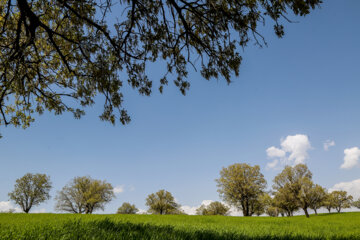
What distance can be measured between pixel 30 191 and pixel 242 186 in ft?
179

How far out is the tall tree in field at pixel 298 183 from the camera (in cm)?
4212

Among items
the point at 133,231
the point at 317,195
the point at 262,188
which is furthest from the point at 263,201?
the point at 133,231

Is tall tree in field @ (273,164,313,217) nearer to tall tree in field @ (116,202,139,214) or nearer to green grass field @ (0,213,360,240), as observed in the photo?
green grass field @ (0,213,360,240)

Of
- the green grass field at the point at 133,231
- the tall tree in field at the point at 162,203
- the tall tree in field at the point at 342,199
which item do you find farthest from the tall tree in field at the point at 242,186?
the tall tree in field at the point at 342,199

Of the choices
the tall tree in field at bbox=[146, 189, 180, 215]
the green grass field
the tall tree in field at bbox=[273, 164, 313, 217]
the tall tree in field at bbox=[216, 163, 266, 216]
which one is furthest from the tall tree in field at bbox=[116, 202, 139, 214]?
the green grass field

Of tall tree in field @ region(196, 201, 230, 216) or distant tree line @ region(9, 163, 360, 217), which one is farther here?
tall tree in field @ region(196, 201, 230, 216)

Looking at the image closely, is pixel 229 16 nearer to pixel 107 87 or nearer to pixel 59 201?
pixel 107 87

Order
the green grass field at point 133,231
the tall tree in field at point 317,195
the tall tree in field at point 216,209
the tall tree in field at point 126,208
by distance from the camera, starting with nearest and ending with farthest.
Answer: the green grass field at point 133,231 < the tall tree in field at point 317,195 < the tall tree in field at point 216,209 < the tall tree in field at point 126,208

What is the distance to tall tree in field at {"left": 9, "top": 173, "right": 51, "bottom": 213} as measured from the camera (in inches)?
2080

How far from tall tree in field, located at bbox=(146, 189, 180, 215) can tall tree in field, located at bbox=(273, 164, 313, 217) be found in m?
34.7

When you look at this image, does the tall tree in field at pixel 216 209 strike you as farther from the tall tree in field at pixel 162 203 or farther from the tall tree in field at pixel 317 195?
the tall tree in field at pixel 317 195

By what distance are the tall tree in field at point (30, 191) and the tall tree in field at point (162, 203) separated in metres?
29.8

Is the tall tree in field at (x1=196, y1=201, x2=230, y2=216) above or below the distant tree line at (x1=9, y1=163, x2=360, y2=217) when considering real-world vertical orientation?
below

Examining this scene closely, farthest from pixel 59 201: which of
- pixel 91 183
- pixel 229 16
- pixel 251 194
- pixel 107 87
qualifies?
pixel 229 16
